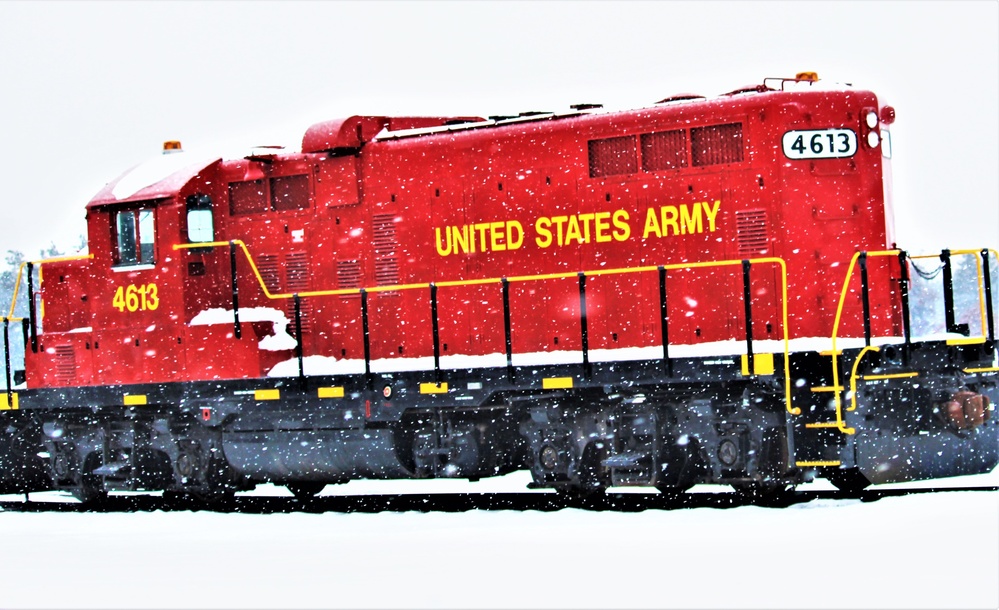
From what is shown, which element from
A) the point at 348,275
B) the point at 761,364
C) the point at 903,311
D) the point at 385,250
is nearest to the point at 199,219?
the point at 348,275

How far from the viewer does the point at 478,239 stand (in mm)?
12719

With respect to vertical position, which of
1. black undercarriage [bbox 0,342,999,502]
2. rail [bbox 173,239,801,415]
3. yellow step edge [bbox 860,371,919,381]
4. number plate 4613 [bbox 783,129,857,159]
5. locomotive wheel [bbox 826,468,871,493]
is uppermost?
number plate 4613 [bbox 783,129,857,159]

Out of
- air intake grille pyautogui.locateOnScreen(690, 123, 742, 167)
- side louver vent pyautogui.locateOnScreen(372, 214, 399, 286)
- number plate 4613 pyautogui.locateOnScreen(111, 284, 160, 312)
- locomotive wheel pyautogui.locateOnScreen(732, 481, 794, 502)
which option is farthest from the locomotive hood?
locomotive wheel pyautogui.locateOnScreen(732, 481, 794, 502)

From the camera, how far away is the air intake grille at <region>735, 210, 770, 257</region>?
11.6 m

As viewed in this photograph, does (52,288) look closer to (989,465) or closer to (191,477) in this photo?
(191,477)

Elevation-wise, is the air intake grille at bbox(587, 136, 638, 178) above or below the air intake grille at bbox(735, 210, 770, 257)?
above

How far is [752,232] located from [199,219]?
5.45 meters

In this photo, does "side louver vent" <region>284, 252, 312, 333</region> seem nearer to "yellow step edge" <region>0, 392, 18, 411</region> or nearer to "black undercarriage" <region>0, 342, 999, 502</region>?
"black undercarriage" <region>0, 342, 999, 502</region>

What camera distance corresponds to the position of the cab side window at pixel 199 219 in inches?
543

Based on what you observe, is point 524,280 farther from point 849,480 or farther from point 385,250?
point 849,480

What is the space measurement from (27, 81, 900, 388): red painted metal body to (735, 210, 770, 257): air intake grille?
1 centimetres

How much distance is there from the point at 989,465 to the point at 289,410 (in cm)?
619

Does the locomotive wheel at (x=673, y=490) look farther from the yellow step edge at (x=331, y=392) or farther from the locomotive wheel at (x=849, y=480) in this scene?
the yellow step edge at (x=331, y=392)

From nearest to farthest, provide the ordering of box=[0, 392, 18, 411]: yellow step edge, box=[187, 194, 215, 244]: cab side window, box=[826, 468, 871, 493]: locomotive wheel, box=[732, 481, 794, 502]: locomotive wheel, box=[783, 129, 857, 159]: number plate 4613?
box=[732, 481, 794, 502]: locomotive wheel → box=[783, 129, 857, 159]: number plate 4613 → box=[826, 468, 871, 493]: locomotive wheel → box=[187, 194, 215, 244]: cab side window → box=[0, 392, 18, 411]: yellow step edge
